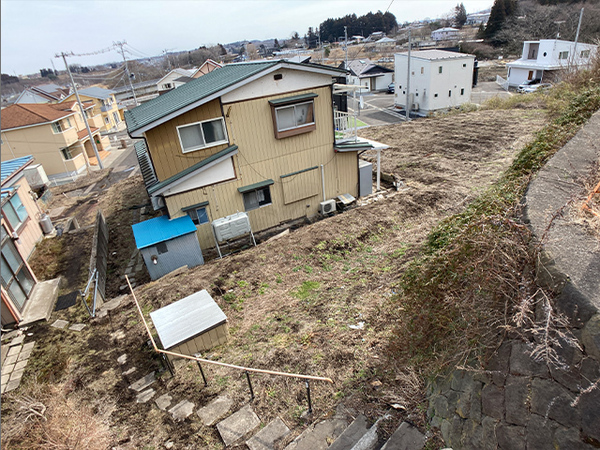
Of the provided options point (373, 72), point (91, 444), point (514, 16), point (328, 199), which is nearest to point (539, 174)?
point (91, 444)

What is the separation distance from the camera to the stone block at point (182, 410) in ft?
21.3

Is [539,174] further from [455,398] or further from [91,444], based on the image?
[91,444]

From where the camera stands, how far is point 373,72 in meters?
54.7

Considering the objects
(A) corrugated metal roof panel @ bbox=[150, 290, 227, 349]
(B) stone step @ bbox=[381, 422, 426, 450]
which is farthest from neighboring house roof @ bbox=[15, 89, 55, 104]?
(B) stone step @ bbox=[381, 422, 426, 450]

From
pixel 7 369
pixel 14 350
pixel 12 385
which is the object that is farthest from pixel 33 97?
pixel 12 385

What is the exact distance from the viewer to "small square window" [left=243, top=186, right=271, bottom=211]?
14.3 metres

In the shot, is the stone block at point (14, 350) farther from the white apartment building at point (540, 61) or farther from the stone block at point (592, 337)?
the white apartment building at point (540, 61)

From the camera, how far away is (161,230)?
1237cm

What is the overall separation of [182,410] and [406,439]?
4.07 metres

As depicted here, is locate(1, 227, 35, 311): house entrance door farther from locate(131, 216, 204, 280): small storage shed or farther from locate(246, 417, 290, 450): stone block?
locate(246, 417, 290, 450): stone block

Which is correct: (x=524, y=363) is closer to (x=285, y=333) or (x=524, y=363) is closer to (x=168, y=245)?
(x=285, y=333)

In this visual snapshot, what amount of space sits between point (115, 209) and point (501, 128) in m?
23.7

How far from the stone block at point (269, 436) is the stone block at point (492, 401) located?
10.3 ft

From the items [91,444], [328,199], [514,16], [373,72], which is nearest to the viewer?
[91,444]
